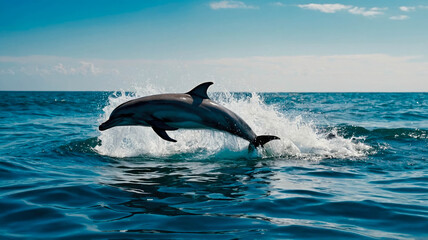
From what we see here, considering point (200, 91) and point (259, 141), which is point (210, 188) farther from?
point (259, 141)

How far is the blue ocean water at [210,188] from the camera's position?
4.93m

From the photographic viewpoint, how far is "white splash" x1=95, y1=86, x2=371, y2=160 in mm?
11220

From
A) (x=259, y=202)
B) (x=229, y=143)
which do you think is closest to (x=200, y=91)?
(x=229, y=143)

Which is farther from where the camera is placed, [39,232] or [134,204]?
[134,204]

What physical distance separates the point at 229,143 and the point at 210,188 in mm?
4536

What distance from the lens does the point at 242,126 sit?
10023 millimetres

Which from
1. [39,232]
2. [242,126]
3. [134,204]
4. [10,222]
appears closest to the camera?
[39,232]

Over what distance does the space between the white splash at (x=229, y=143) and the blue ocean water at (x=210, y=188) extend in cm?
4

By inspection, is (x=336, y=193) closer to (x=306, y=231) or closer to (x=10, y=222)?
(x=306, y=231)

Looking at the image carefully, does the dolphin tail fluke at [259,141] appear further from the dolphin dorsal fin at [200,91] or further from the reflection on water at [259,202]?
the dolphin dorsal fin at [200,91]

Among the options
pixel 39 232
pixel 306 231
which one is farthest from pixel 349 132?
pixel 39 232

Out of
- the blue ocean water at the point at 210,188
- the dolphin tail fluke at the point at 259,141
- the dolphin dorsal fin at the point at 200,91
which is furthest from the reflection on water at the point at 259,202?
the dolphin dorsal fin at the point at 200,91

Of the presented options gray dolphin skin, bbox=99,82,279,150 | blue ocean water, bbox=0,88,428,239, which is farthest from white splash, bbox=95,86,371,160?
gray dolphin skin, bbox=99,82,279,150

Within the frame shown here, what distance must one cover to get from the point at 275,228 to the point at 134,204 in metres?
2.10
